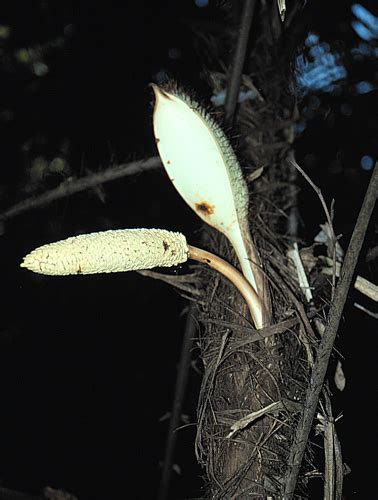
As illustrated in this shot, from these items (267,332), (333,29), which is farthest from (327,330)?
(333,29)

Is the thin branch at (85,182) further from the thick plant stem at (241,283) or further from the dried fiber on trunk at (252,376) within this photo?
the thick plant stem at (241,283)

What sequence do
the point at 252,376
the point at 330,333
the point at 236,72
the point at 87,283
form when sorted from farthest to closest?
the point at 87,283 < the point at 236,72 < the point at 252,376 < the point at 330,333

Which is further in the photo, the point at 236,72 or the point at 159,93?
the point at 236,72

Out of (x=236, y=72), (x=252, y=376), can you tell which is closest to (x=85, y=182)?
(x=236, y=72)

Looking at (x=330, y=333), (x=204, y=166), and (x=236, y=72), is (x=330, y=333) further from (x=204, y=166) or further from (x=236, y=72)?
(x=236, y=72)

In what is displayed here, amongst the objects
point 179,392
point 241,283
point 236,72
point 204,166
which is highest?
point 236,72

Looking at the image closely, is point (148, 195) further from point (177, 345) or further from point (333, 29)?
point (333, 29)
